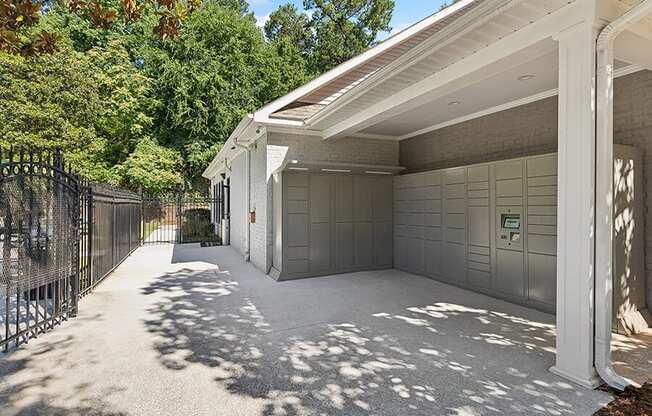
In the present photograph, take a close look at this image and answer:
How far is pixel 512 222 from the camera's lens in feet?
17.0

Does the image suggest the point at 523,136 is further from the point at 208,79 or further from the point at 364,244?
the point at 208,79

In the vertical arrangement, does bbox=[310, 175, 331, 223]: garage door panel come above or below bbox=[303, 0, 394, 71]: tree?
below

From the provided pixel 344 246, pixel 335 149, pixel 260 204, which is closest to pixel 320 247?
pixel 344 246

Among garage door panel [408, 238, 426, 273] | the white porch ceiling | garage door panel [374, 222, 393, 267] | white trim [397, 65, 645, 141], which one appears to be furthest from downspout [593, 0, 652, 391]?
garage door panel [374, 222, 393, 267]

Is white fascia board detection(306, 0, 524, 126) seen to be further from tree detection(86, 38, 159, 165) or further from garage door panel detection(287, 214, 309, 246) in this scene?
tree detection(86, 38, 159, 165)

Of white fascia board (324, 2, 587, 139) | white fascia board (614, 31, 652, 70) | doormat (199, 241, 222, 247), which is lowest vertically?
doormat (199, 241, 222, 247)

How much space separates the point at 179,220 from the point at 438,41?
12.6 metres

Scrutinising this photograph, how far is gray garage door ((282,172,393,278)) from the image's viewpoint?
6781 mm

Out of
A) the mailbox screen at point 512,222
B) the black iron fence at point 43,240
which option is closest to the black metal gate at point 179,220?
the black iron fence at point 43,240

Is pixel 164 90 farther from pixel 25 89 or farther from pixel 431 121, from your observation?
pixel 431 121

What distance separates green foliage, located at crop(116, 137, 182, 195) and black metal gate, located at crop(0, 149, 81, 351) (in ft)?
46.7

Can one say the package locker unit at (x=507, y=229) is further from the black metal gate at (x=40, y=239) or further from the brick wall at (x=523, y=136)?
the black metal gate at (x=40, y=239)

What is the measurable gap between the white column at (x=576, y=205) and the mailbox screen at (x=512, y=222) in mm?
2266

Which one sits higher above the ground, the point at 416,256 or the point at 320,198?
the point at 320,198
